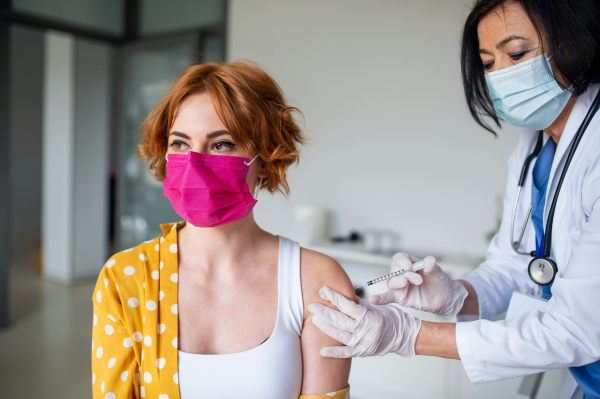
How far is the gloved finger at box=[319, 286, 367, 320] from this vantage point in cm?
111

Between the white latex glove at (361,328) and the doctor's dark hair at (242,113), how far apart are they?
0.44m

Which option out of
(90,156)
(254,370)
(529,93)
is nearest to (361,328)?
(254,370)

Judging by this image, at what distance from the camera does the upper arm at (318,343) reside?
3.89 feet

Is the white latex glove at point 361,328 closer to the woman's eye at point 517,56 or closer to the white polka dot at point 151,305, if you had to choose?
the white polka dot at point 151,305

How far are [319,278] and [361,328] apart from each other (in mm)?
209

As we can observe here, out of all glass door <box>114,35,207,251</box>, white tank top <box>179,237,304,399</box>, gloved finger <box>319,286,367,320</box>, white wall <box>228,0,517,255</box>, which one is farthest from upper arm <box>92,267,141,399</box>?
glass door <box>114,35,207,251</box>

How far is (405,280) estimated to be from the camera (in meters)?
1.20

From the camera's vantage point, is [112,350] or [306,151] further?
[306,151]

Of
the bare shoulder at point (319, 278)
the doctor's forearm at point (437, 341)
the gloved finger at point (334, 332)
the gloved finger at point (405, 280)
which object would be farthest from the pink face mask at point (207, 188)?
the doctor's forearm at point (437, 341)

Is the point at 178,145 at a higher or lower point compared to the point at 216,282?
higher

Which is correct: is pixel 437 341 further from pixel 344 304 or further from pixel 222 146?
pixel 222 146

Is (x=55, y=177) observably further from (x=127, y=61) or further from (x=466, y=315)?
(x=466, y=315)

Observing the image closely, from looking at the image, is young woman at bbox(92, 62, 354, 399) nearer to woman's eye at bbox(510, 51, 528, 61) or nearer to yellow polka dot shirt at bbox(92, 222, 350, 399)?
yellow polka dot shirt at bbox(92, 222, 350, 399)

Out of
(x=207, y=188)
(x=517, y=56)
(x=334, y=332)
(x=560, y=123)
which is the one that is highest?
(x=517, y=56)
